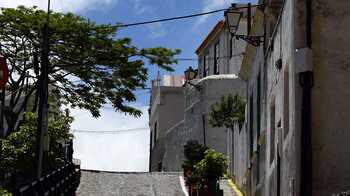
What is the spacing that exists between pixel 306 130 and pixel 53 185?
6471mm

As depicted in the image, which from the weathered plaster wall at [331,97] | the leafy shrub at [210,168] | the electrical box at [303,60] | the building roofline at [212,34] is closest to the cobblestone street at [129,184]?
the leafy shrub at [210,168]

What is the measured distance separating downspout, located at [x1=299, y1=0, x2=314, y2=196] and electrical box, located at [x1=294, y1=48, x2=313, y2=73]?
10 centimetres

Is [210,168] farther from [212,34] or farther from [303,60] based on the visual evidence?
[212,34]

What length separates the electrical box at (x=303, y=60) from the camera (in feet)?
31.0

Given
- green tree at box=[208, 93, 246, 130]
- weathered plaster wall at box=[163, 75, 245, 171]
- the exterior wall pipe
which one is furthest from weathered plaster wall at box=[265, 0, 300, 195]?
weathered plaster wall at box=[163, 75, 245, 171]

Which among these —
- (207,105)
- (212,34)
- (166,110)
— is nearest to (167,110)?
(166,110)

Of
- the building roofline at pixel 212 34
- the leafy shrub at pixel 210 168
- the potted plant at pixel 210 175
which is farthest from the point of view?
the building roofline at pixel 212 34

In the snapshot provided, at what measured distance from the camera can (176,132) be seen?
109 ft

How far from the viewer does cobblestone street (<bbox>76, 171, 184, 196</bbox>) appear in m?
19.7

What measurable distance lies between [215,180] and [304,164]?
7.47 metres

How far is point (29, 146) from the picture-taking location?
60.3 feet

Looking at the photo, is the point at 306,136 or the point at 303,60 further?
the point at 303,60

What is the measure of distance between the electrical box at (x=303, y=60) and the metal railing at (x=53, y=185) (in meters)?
4.66

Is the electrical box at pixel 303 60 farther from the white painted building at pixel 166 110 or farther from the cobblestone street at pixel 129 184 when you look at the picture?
the white painted building at pixel 166 110
